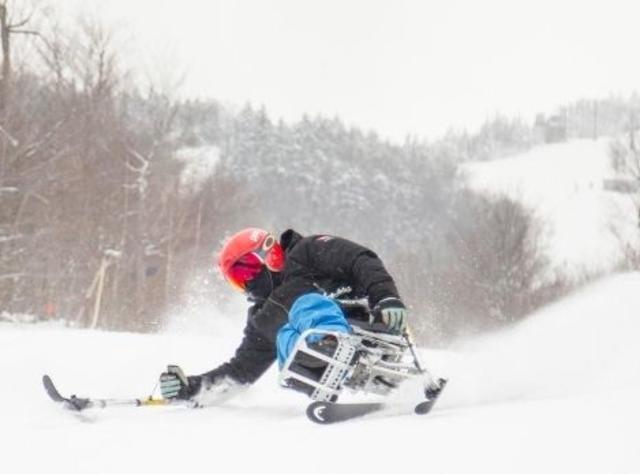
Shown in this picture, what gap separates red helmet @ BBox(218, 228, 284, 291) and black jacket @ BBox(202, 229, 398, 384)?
3.5 inches

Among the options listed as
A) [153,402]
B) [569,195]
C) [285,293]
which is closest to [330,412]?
[285,293]

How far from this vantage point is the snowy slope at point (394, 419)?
104 inches

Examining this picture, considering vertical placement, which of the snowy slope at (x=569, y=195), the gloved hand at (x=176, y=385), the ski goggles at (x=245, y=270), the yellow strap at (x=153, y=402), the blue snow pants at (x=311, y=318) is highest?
the ski goggles at (x=245, y=270)

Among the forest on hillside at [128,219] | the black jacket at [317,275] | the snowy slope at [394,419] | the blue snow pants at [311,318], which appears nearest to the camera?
the snowy slope at [394,419]

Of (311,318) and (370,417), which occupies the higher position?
(311,318)

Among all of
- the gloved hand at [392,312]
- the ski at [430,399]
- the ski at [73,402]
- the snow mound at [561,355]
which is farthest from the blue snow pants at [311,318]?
the ski at [73,402]

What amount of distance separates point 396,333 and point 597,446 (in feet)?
7.35

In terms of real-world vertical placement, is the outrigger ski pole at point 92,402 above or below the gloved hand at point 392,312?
below

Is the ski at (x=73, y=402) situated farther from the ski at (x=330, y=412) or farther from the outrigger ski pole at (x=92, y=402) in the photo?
the ski at (x=330, y=412)

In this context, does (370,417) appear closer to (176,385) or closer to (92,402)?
(176,385)

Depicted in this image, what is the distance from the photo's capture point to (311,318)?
4.30 meters

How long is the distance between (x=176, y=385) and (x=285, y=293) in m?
0.96

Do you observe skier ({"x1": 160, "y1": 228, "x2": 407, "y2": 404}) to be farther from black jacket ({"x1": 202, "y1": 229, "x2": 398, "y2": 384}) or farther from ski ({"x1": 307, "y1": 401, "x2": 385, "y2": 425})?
ski ({"x1": 307, "y1": 401, "x2": 385, "y2": 425})

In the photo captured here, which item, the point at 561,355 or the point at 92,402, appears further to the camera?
the point at 561,355
